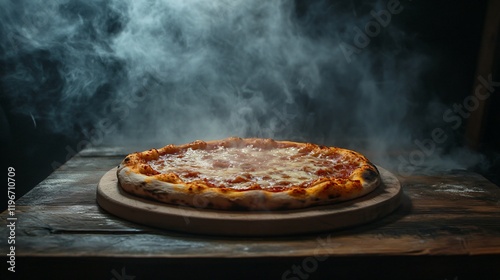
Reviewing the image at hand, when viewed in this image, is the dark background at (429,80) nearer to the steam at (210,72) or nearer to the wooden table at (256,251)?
the steam at (210,72)

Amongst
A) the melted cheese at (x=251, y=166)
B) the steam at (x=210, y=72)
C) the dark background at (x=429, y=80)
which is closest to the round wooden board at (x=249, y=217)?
the melted cheese at (x=251, y=166)

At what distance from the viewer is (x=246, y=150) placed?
4.18 meters

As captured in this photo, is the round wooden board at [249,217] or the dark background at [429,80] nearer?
the round wooden board at [249,217]

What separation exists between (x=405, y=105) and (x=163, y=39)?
104 inches

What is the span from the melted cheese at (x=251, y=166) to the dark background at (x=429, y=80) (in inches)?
74.3

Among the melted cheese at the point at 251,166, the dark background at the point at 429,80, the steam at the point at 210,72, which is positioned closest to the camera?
the melted cheese at the point at 251,166

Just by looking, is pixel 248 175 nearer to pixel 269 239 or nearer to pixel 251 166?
pixel 251 166

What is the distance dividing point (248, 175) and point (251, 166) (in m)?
0.29

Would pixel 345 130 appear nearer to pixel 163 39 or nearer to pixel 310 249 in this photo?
pixel 163 39

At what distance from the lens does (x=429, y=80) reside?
17.4 ft

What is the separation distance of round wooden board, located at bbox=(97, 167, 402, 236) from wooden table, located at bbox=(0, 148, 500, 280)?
4 cm

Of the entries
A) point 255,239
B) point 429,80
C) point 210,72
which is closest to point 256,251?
point 255,239

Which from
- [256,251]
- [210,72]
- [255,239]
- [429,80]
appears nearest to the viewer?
[256,251]

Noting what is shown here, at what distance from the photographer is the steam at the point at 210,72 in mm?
5184
